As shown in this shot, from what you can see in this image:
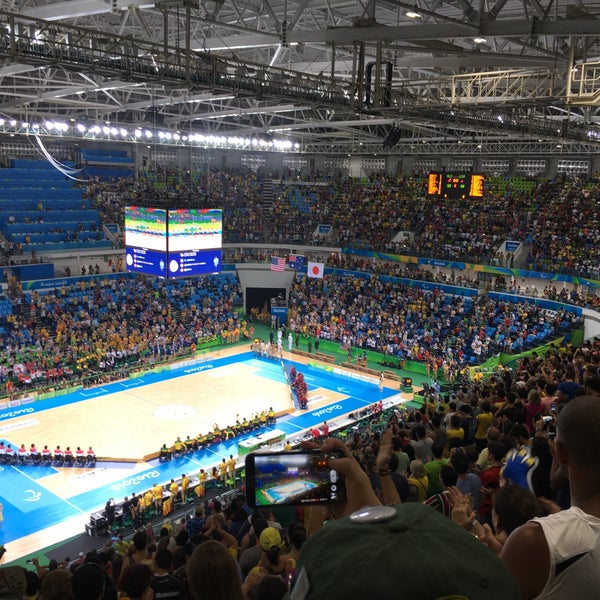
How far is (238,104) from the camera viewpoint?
3569 cm

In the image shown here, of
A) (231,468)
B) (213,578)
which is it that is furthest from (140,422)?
(213,578)

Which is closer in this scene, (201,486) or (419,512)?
(419,512)

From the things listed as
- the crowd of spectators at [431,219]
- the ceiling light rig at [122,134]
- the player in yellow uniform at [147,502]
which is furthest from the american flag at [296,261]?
the player in yellow uniform at [147,502]

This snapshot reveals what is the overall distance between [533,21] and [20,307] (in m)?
29.0

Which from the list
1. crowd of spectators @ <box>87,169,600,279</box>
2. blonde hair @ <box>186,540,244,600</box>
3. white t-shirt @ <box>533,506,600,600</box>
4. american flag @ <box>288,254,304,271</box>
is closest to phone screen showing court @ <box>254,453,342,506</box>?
blonde hair @ <box>186,540,244,600</box>

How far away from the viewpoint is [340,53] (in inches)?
835

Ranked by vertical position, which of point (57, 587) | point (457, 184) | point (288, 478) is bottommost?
point (57, 587)

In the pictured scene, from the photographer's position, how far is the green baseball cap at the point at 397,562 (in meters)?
1.27

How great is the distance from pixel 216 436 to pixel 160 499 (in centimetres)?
593

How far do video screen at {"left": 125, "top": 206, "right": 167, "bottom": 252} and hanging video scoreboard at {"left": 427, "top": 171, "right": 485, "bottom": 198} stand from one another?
44.3 ft

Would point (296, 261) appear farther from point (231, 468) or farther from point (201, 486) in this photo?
point (201, 486)

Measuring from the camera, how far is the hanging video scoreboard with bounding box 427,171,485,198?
93.0ft

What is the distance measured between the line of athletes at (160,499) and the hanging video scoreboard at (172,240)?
302 inches

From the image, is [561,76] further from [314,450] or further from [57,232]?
[57,232]
